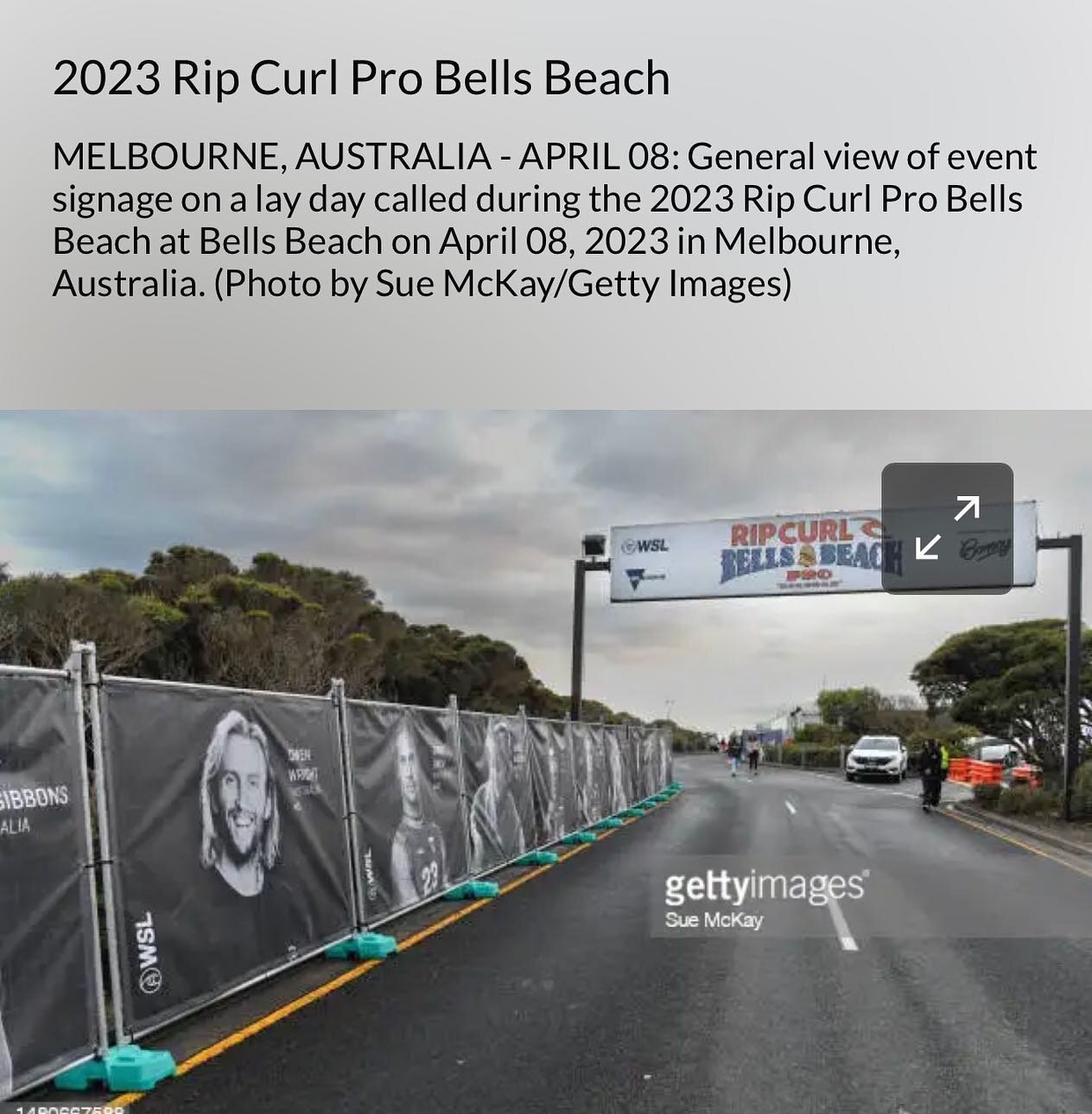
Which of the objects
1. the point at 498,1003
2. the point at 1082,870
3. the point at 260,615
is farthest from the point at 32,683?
the point at 260,615

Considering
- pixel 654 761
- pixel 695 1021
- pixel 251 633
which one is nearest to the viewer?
pixel 695 1021

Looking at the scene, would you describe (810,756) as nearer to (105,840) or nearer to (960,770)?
(960,770)

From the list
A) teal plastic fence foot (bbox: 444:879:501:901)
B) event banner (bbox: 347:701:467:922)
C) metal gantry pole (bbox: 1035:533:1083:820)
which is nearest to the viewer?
event banner (bbox: 347:701:467:922)

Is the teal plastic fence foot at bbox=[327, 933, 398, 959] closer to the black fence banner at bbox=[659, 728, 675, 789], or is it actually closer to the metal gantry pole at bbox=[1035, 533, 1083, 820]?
the metal gantry pole at bbox=[1035, 533, 1083, 820]

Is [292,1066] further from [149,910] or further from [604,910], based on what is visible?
[604,910]

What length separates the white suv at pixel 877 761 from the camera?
4128 cm

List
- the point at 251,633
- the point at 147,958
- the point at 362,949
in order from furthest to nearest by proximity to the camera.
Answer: the point at 251,633 < the point at 362,949 < the point at 147,958

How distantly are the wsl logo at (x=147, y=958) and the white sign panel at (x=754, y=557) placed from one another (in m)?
27.7

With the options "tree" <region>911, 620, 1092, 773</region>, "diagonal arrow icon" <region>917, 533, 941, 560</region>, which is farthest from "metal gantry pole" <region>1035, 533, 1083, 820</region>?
"diagonal arrow icon" <region>917, 533, 941, 560</region>

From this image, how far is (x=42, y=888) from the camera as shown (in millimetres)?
5648

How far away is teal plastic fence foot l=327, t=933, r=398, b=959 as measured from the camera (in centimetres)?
876

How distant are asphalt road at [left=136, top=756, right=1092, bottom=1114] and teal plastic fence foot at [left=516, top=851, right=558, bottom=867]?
7.85ft

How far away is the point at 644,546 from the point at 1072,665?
46.1 feet

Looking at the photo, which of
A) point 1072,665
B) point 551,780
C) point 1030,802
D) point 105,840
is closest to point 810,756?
point 1030,802
